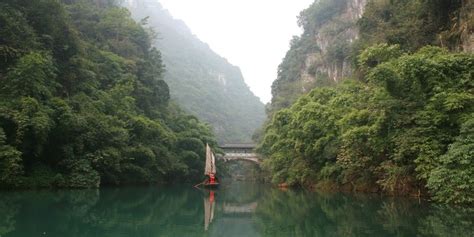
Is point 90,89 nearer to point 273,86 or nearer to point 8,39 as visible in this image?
point 8,39

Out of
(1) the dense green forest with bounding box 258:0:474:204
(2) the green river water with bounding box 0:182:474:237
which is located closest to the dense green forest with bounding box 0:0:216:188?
(2) the green river water with bounding box 0:182:474:237

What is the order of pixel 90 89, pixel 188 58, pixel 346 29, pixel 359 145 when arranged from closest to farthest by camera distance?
pixel 359 145 < pixel 90 89 < pixel 346 29 < pixel 188 58

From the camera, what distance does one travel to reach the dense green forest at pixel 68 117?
1927 centimetres

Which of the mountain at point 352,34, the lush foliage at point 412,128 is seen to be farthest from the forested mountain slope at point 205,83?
the lush foliage at point 412,128

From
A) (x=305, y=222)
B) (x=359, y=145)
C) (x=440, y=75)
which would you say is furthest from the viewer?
(x=359, y=145)

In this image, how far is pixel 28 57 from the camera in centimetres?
2045

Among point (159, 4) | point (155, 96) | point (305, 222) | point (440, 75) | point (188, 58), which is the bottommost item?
point (305, 222)

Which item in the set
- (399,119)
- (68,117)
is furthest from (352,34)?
(68,117)

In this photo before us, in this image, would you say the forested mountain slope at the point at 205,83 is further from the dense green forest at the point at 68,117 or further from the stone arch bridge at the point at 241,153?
the dense green forest at the point at 68,117

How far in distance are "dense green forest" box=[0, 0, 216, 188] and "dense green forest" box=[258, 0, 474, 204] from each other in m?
9.25

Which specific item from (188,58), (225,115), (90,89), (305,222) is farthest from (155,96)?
(188,58)

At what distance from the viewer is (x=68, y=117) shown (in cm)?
2123

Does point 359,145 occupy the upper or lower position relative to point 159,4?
lower

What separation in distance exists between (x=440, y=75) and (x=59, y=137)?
17.3m
